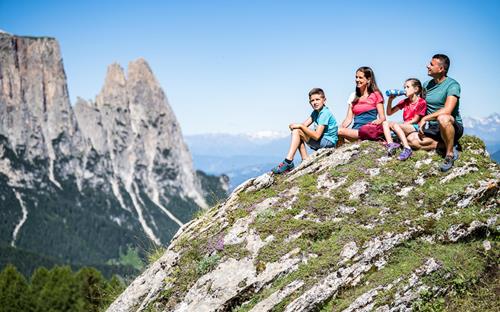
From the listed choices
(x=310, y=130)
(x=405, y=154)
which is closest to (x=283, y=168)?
(x=310, y=130)

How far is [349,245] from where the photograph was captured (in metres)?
11.4

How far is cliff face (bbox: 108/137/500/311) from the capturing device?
1038 cm

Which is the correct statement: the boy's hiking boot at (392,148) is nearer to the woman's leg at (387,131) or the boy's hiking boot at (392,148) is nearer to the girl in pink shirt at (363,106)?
the woman's leg at (387,131)

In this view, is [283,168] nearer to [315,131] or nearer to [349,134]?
[315,131]

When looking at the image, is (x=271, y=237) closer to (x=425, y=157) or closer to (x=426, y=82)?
(x=425, y=157)

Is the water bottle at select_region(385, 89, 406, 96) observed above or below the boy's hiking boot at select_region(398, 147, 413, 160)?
above

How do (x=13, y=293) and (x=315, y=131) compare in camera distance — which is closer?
(x=315, y=131)

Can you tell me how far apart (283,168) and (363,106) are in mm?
3567

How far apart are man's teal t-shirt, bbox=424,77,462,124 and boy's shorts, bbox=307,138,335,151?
138 inches

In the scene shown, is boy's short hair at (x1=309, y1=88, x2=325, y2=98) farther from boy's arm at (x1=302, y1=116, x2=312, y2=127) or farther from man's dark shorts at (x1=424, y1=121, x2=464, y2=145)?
man's dark shorts at (x1=424, y1=121, x2=464, y2=145)

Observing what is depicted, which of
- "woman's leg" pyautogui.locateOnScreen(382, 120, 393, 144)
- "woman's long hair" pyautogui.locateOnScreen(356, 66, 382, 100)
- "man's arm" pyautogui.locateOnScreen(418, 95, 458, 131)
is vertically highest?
"woman's long hair" pyautogui.locateOnScreen(356, 66, 382, 100)

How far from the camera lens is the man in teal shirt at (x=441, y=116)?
13242 mm

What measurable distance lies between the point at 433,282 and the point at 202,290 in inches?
223

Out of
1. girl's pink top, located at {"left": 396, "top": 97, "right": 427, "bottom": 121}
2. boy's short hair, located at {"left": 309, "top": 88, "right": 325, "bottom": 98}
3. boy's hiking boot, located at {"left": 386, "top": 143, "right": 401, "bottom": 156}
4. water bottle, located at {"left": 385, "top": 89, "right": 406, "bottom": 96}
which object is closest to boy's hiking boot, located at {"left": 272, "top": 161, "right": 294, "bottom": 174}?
boy's short hair, located at {"left": 309, "top": 88, "right": 325, "bottom": 98}
